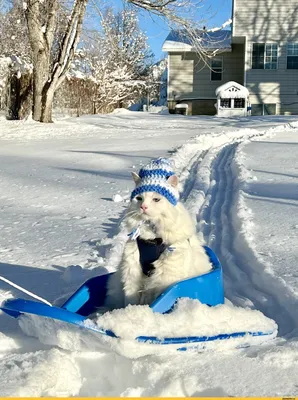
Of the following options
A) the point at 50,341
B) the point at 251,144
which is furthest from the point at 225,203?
the point at 251,144

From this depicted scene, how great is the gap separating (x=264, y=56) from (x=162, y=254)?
2858cm

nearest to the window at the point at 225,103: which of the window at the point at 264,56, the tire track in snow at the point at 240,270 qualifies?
the window at the point at 264,56

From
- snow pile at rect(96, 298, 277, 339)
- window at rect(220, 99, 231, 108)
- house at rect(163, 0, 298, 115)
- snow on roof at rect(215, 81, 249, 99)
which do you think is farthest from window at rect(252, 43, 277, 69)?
snow pile at rect(96, 298, 277, 339)

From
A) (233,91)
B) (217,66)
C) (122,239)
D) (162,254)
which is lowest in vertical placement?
(122,239)

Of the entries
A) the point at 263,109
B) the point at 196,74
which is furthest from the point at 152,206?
the point at 196,74

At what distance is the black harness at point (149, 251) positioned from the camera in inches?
128

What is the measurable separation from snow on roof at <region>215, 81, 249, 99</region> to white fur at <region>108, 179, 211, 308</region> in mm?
26223

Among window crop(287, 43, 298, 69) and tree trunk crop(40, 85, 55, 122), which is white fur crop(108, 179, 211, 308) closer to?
tree trunk crop(40, 85, 55, 122)

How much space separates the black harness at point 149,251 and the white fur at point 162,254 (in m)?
0.02

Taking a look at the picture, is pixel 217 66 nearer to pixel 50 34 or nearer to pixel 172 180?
pixel 50 34

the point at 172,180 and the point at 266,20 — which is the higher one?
the point at 266,20

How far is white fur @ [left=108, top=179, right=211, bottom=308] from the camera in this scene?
321cm

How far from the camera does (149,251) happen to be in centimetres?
329

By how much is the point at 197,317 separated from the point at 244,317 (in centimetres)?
32
